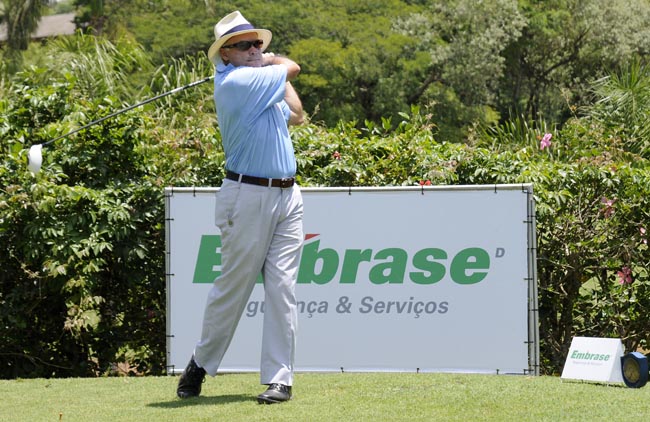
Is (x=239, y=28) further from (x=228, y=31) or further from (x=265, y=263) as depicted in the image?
(x=265, y=263)

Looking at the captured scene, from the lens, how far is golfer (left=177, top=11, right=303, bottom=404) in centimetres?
516

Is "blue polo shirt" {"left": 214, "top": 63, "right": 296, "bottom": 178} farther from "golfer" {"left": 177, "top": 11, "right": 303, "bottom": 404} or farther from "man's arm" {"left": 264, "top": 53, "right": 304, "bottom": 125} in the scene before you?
"man's arm" {"left": 264, "top": 53, "right": 304, "bottom": 125}

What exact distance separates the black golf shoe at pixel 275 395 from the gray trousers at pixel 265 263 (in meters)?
0.03

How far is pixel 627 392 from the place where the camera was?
5.30m

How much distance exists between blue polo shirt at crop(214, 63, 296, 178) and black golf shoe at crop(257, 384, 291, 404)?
102 cm

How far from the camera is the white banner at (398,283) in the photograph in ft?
21.9

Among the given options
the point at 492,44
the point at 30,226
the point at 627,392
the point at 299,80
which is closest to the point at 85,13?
the point at 299,80

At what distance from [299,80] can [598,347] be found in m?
37.2

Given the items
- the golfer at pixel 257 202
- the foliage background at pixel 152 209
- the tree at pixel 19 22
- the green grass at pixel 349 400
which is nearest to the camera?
the green grass at pixel 349 400

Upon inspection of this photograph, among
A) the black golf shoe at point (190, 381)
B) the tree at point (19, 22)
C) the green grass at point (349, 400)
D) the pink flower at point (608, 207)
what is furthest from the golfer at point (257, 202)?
the tree at point (19, 22)

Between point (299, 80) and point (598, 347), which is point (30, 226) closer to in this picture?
point (598, 347)

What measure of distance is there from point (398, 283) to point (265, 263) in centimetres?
169

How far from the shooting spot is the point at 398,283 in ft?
22.3

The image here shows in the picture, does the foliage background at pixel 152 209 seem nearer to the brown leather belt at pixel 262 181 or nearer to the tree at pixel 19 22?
the brown leather belt at pixel 262 181
